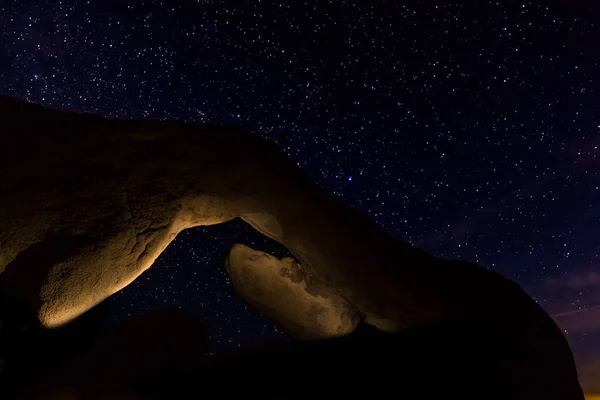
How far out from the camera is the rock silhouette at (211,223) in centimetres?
402

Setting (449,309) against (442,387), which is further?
(449,309)

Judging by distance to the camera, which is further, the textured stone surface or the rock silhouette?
the textured stone surface

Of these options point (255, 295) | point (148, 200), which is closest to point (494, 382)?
point (255, 295)

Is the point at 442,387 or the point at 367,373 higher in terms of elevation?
the point at 367,373

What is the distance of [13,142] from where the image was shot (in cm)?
418

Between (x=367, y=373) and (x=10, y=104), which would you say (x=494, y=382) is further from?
(x=10, y=104)

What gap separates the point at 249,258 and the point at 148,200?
6.08 ft

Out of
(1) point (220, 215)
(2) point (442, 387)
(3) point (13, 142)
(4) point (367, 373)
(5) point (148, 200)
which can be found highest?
(3) point (13, 142)

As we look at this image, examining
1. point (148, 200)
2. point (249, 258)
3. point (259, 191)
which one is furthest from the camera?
point (249, 258)

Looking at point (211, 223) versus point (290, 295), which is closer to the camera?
point (211, 223)

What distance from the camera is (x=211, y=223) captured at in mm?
4973

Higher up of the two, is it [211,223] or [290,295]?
[211,223]

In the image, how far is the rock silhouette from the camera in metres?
4.02

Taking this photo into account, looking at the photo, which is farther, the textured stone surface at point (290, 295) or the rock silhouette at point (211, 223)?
the textured stone surface at point (290, 295)
